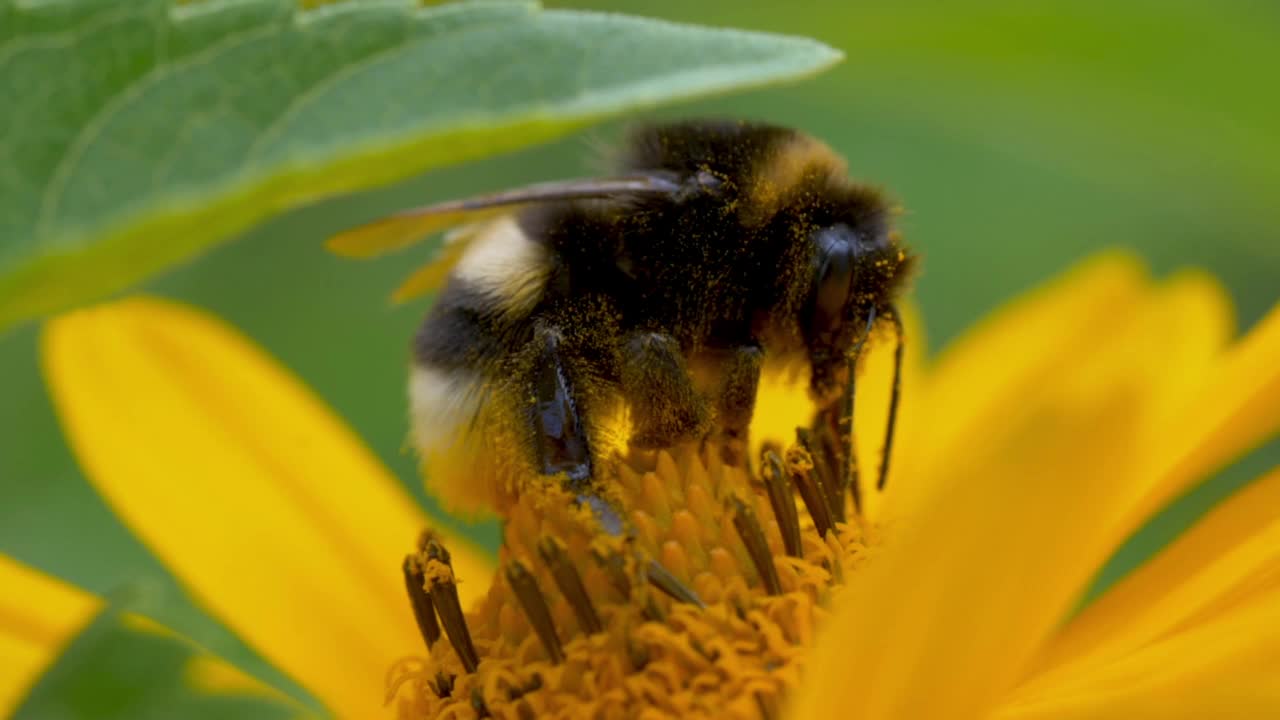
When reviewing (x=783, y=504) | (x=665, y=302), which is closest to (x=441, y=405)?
(x=665, y=302)

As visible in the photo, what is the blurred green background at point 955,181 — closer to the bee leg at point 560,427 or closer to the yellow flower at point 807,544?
the yellow flower at point 807,544

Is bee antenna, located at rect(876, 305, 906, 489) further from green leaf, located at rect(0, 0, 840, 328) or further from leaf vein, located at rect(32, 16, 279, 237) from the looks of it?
leaf vein, located at rect(32, 16, 279, 237)

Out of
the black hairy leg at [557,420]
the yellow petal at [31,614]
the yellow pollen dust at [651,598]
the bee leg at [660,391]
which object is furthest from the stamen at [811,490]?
the yellow petal at [31,614]

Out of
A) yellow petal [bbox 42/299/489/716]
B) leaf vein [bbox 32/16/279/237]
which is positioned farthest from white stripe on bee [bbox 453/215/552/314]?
leaf vein [bbox 32/16/279/237]

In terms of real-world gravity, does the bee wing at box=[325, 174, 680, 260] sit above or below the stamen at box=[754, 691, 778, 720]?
above

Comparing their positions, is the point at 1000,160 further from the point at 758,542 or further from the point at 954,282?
the point at 758,542
